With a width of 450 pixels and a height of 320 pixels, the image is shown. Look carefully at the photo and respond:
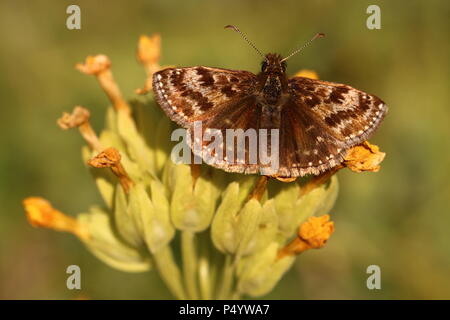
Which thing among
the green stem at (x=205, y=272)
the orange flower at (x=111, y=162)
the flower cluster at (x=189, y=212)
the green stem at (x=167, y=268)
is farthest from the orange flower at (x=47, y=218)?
the green stem at (x=205, y=272)

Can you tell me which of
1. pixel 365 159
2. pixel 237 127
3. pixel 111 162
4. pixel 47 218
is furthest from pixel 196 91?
pixel 47 218

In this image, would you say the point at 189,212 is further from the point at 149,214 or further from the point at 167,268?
the point at 167,268

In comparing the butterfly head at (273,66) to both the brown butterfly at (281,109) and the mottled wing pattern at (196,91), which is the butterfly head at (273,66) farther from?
the mottled wing pattern at (196,91)

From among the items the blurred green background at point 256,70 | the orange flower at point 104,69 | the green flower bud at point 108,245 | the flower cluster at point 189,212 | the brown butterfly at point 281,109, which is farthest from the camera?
the blurred green background at point 256,70

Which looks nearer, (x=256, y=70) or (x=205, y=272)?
(x=205, y=272)

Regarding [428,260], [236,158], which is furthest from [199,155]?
[428,260]

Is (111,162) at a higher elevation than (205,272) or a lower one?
higher

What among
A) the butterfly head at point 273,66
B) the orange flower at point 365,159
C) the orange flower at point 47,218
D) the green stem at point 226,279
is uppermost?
the butterfly head at point 273,66
